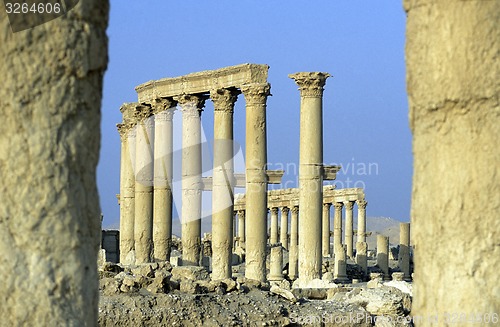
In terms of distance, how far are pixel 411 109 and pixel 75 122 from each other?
105 inches

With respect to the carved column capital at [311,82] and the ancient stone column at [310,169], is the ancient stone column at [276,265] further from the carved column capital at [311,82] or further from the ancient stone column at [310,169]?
the carved column capital at [311,82]

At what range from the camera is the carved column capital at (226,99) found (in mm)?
35719

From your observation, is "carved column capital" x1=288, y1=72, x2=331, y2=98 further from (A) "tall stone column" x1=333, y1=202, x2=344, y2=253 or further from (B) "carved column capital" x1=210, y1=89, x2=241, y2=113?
(A) "tall stone column" x1=333, y1=202, x2=344, y2=253

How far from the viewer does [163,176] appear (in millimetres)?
39906

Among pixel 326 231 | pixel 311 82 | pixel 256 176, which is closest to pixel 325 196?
pixel 326 231

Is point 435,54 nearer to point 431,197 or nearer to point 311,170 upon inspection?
point 431,197

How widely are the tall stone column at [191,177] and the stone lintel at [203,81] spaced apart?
630 mm

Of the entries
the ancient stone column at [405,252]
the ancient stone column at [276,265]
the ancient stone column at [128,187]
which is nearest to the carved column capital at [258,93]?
the ancient stone column at [276,265]

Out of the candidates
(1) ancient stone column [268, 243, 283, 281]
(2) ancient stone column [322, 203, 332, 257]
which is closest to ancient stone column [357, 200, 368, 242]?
(2) ancient stone column [322, 203, 332, 257]

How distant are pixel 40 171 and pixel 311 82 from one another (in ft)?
91.9

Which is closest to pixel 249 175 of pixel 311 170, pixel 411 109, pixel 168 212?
pixel 311 170

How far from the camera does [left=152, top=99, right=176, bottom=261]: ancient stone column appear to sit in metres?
39.3

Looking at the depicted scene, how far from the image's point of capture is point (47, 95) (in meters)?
6.45

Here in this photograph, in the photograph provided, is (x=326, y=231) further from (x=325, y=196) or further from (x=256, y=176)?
(x=256, y=176)
